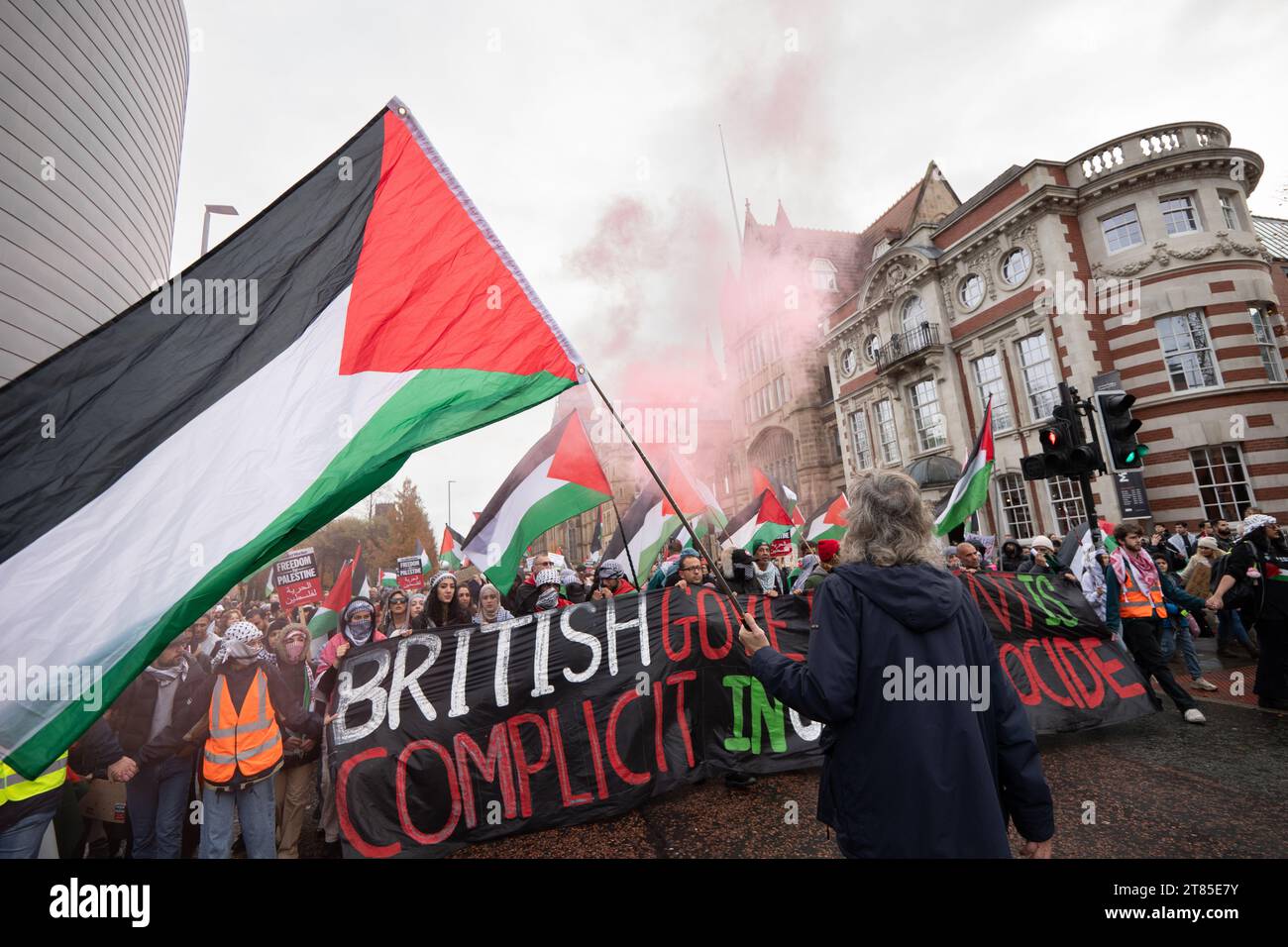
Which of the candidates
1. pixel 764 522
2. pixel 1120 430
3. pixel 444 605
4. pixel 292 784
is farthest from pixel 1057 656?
pixel 292 784

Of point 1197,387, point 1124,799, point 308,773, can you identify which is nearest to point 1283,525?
point 1197,387

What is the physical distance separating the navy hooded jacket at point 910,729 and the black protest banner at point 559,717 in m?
2.59

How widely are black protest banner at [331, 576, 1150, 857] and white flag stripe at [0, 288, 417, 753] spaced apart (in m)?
2.25

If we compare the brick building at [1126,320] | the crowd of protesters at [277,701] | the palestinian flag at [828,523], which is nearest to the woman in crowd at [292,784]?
the crowd of protesters at [277,701]

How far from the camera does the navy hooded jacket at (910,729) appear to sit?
69.4 inches

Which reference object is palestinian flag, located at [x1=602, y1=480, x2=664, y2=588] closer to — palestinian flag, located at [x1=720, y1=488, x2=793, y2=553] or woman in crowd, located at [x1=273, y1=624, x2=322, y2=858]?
palestinian flag, located at [x1=720, y1=488, x2=793, y2=553]

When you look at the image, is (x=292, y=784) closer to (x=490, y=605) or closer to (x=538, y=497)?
(x=490, y=605)

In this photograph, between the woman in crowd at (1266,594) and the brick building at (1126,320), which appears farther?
the brick building at (1126,320)

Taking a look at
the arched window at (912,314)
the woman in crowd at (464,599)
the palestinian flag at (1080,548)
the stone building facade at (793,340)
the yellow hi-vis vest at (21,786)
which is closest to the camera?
the yellow hi-vis vest at (21,786)
